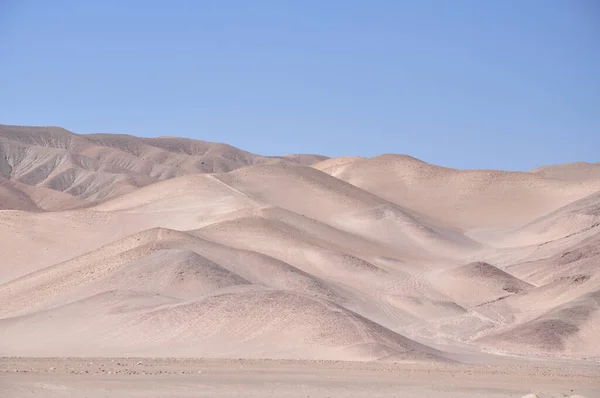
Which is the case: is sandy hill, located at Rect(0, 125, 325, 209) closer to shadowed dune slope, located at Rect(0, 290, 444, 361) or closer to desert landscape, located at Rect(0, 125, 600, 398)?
desert landscape, located at Rect(0, 125, 600, 398)

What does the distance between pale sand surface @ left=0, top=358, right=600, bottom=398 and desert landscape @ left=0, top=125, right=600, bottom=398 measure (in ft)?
0.34

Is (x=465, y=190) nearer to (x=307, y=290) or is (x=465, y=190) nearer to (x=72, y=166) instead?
(x=307, y=290)

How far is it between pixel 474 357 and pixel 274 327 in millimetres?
Answer: 7706

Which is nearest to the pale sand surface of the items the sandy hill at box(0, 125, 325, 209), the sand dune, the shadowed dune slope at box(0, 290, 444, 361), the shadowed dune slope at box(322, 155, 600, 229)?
the shadowed dune slope at box(0, 290, 444, 361)

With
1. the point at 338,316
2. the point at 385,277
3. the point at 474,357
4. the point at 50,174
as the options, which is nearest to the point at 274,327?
the point at 338,316

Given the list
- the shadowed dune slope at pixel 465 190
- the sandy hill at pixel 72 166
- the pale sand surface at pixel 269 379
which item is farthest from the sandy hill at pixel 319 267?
the sandy hill at pixel 72 166

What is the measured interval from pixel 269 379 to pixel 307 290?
20.8 metres

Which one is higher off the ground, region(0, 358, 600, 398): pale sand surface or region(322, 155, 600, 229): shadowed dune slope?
region(322, 155, 600, 229): shadowed dune slope

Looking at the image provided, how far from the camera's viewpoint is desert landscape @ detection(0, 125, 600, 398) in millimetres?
26438

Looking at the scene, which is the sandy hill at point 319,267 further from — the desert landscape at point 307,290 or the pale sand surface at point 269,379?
the pale sand surface at point 269,379

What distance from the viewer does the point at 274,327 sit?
109 ft

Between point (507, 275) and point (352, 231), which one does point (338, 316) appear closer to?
point (507, 275)

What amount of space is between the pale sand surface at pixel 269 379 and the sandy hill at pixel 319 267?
2.88 metres

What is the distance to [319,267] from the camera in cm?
5706
